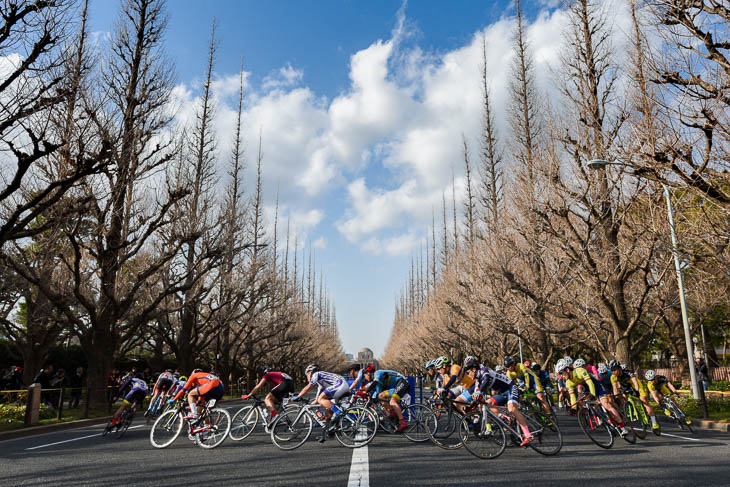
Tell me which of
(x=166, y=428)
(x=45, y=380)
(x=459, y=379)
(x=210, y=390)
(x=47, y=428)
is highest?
(x=459, y=379)

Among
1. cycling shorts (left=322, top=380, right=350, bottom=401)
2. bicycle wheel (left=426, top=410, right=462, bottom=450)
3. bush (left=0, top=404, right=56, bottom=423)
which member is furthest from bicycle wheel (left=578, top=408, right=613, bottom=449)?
bush (left=0, top=404, right=56, bottom=423)

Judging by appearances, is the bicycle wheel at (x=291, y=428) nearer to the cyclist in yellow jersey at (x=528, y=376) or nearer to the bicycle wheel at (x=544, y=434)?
the bicycle wheel at (x=544, y=434)

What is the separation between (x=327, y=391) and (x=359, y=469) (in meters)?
2.99

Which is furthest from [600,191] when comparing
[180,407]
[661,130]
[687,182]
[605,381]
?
[180,407]

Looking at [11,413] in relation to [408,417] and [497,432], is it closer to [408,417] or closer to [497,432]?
[408,417]

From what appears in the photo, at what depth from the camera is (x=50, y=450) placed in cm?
938

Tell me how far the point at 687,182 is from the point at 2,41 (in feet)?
47.0

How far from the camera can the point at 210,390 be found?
995cm

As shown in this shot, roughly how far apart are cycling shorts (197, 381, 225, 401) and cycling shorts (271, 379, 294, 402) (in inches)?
43.5

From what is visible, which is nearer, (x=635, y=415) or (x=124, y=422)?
(x=635, y=415)

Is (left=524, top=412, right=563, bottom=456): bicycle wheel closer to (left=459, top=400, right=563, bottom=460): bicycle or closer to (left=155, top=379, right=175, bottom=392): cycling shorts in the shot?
(left=459, top=400, right=563, bottom=460): bicycle

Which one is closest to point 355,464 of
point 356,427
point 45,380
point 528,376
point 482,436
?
point 356,427

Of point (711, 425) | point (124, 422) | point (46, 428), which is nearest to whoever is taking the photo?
point (124, 422)

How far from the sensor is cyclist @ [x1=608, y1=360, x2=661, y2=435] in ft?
35.6
